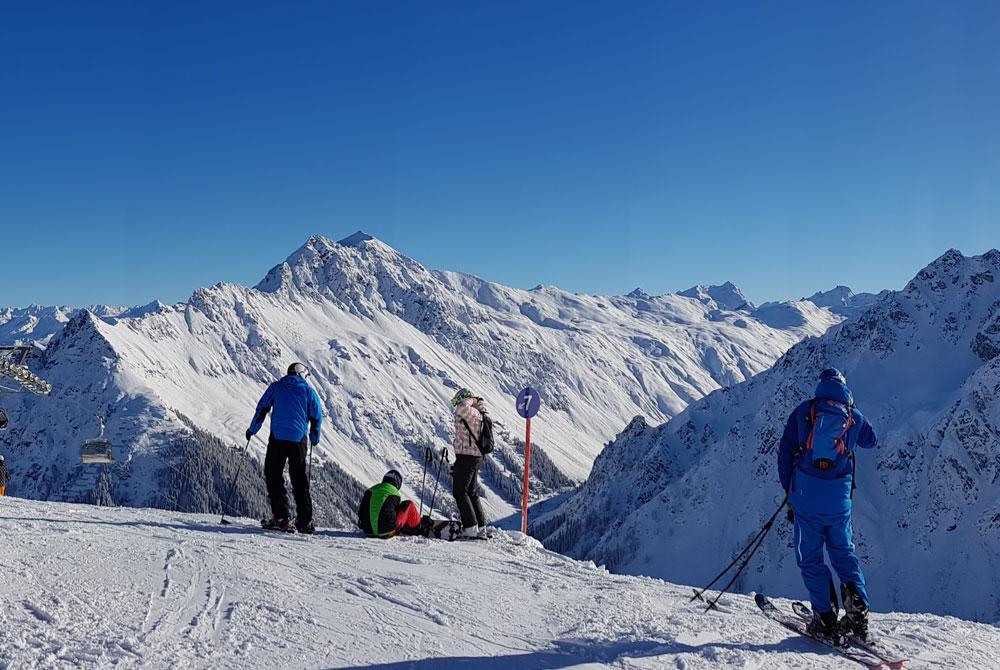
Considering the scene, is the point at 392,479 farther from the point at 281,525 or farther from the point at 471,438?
the point at 281,525

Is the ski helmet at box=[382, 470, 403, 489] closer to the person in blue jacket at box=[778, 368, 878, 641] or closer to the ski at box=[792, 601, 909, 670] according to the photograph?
the person in blue jacket at box=[778, 368, 878, 641]

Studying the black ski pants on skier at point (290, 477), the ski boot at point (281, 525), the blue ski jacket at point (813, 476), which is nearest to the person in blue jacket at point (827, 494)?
the blue ski jacket at point (813, 476)

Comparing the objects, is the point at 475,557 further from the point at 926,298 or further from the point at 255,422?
the point at 926,298

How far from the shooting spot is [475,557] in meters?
11.6

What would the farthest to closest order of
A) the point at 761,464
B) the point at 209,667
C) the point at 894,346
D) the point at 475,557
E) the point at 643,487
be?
the point at 643,487, the point at 894,346, the point at 761,464, the point at 475,557, the point at 209,667

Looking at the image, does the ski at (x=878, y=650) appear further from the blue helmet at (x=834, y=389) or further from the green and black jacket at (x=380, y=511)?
the green and black jacket at (x=380, y=511)

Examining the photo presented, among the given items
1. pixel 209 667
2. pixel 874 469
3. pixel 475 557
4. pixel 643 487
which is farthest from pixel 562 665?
pixel 643 487

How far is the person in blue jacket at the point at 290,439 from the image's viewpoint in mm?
13016

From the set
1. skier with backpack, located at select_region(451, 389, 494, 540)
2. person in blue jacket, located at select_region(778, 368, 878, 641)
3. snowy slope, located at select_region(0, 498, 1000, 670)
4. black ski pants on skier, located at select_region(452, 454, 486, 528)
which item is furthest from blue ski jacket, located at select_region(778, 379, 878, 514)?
black ski pants on skier, located at select_region(452, 454, 486, 528)

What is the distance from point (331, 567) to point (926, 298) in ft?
735

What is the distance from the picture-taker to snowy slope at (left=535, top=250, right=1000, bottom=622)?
129875mm

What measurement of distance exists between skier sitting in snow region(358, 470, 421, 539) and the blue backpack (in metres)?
7.08

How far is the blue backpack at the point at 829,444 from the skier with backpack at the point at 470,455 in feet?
20.3

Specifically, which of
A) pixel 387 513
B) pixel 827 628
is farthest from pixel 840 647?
pixel 387 513
